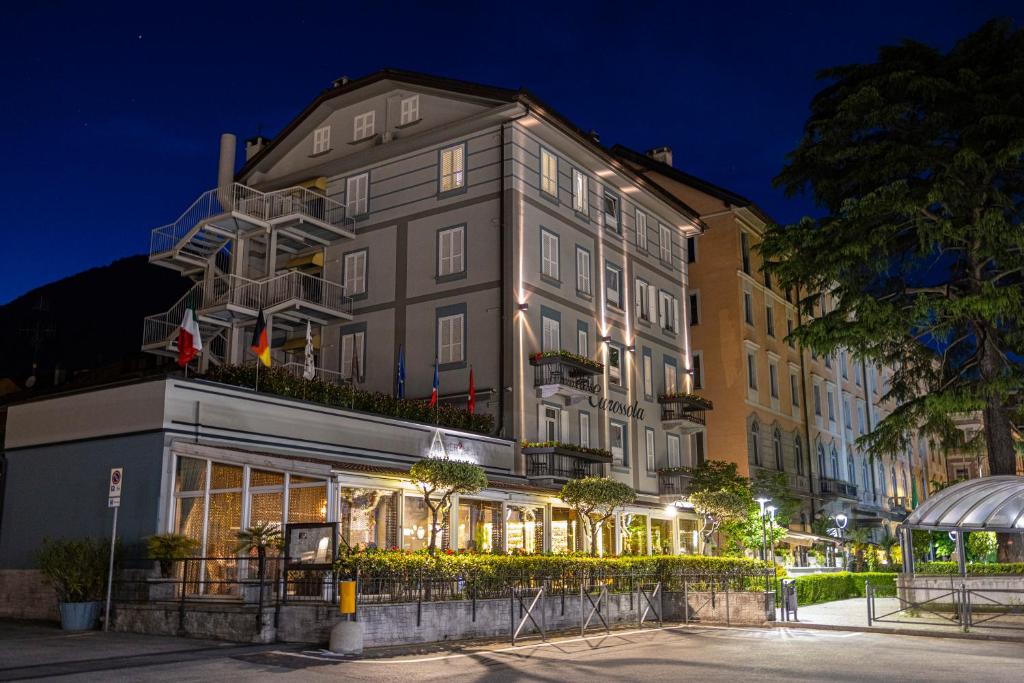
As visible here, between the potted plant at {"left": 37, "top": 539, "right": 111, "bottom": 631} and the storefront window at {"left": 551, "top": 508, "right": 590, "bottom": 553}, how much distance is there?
16507 mm

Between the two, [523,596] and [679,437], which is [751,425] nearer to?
[679,437]

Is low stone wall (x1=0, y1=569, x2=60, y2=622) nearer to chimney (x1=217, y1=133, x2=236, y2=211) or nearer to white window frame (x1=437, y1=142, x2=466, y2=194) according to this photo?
chimney (x1=217, y1=133, x2=236, y2=211)

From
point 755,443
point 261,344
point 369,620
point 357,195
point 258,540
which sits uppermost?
point 357,195

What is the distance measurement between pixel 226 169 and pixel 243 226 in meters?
4.50

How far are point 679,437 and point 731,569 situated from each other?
50.2 feet

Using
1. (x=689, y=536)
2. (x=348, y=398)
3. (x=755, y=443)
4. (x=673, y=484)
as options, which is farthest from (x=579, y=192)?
(x=755, y=443)

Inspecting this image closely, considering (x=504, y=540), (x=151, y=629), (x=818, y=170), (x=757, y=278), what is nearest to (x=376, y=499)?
(x=504, y=540)

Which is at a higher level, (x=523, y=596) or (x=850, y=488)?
(x=850, y=488)

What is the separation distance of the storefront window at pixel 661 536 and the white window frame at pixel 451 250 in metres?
13.3

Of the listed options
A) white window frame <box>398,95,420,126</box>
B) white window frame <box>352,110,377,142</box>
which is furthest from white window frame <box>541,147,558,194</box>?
white window frame <box>352,110,377,142</box>

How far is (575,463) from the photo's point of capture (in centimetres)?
3334

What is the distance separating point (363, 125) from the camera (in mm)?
38312

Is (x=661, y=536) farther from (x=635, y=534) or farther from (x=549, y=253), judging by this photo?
(x=549, y=253)

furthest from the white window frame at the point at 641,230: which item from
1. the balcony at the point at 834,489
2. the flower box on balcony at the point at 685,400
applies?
the balcony at the point at 834,489
